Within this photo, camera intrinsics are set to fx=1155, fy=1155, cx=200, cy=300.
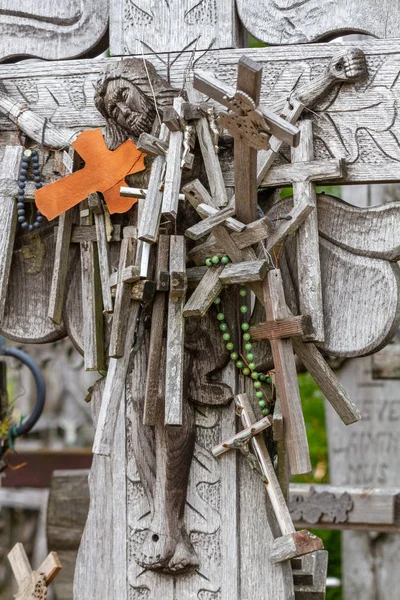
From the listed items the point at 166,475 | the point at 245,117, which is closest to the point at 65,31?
the point at 245,117

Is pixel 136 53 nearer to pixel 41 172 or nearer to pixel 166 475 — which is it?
pixel 41 172

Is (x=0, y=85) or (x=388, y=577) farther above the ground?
(x=0, y=85)

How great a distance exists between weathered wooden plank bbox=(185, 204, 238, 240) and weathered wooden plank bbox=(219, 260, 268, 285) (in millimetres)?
116

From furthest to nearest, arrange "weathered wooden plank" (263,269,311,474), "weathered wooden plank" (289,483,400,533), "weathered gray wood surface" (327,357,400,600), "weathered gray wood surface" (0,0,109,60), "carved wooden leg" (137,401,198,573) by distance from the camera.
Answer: "weathered gray wood surface" (327,357,400,600) → "weathered wooden plank" (289,483,400,533) → "weathered gray wood surface" (0,0,109,60) → "carved wooden leg" (137,401,198,573) → "weathered wooden plank" (263,269,311,474)

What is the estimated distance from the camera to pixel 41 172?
343 centimetres

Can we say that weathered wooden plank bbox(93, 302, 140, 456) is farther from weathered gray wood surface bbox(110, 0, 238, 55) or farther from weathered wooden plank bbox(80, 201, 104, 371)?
weathered gray wood surface bbox(110, 0, 238, 55)

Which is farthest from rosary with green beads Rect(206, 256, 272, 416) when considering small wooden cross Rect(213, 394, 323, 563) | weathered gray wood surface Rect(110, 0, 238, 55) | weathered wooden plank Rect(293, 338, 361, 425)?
weathered gray wood surface Rect(110, 0, 238, 55)

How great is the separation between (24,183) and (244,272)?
761 mm

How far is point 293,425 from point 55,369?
6.64 meters

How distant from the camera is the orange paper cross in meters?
3.23

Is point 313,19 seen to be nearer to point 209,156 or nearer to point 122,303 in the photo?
point 209,156

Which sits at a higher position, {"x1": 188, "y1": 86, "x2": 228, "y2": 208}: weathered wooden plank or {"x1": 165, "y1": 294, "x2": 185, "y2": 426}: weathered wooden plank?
{"x1": 188, "y1": 86, "x2": 228, "y2": 208}: weathered wooden plank

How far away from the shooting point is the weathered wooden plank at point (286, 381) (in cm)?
295

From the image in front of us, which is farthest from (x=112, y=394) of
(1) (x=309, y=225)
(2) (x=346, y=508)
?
(2) (x=346, y=508)
